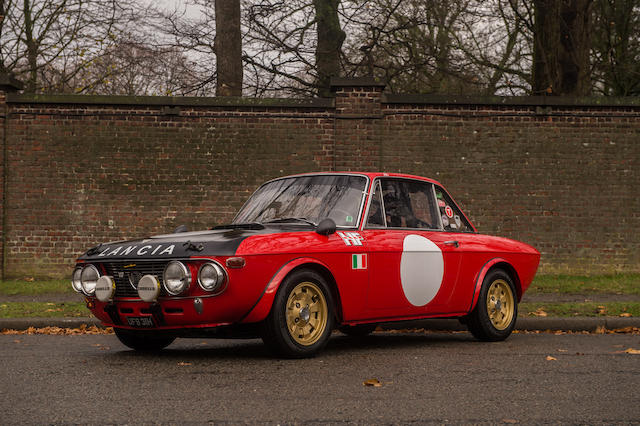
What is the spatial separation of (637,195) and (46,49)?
17144 millimetres

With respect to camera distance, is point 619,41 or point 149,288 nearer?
point 149,288

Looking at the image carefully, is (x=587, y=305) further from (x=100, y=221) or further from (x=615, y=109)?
(x=100, y=221)

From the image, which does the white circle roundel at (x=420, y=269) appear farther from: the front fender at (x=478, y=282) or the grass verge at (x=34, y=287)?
the grass verge at (x=34, y=287)

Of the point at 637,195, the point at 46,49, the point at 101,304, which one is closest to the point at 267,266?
the point at 101,304

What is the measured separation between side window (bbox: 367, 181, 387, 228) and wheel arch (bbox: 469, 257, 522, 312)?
1324 millimetres

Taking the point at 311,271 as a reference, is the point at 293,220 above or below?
above

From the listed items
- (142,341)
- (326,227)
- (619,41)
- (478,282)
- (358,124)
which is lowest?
(142,341)

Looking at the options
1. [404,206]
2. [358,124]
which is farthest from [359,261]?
[358,124]

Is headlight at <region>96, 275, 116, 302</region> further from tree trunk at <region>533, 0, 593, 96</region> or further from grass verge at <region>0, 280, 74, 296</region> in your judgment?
tree trunk at <region>533, 0, 593, 96</region>

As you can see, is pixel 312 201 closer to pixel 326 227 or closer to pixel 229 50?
pixel 326 227

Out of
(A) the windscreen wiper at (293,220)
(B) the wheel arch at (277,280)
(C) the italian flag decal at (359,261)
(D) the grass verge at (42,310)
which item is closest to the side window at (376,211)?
(C) the italian flag decal at (359,261)

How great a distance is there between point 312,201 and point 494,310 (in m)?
2.40

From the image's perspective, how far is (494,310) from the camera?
26.9ft

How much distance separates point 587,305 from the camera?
10.4 m
